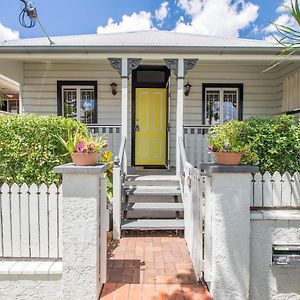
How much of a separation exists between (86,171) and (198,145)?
456cm

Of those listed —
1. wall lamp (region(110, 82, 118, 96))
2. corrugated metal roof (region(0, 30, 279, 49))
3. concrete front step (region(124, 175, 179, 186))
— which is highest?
corrugated metal roof (region(0, 30, 279, 49))

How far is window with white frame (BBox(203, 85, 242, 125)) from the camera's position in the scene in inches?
343

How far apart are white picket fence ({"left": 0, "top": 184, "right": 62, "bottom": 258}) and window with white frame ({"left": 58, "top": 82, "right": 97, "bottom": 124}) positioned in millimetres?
5483

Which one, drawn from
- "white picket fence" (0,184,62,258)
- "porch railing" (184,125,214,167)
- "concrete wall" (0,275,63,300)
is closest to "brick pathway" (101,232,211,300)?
"concrete wall" (0,275,63,300)

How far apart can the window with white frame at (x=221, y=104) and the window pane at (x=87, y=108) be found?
327 cm

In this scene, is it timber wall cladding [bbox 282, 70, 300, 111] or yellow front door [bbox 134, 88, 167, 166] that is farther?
yellow front door [bbox 134, 88, 167, 166]

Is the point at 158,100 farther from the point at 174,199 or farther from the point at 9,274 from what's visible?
the point at 9,274

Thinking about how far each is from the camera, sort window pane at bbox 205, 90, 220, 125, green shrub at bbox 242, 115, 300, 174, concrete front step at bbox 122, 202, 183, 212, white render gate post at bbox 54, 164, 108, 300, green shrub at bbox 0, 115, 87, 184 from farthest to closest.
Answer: window pane at bbox 205, 90, 220, 125
concrete front step at bbox 122, 202, 183, 212
green shrub at bbox 242, 115, 300, 174
green shrub at bbox 0, 115, 87, 184
white render gate post at bbox 54, 164, 108, 300

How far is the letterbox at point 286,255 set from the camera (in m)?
3.22

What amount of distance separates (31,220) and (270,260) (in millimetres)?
2670

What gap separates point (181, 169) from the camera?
6426mm

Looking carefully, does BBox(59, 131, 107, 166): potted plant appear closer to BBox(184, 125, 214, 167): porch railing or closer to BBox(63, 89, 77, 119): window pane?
BBox(184, 125, 214, 167): porch railing

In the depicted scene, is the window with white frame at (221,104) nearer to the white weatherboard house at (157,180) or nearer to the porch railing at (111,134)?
the white weatherboard house at (157,180)

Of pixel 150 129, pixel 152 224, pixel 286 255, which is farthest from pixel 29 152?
pixel 150 129
